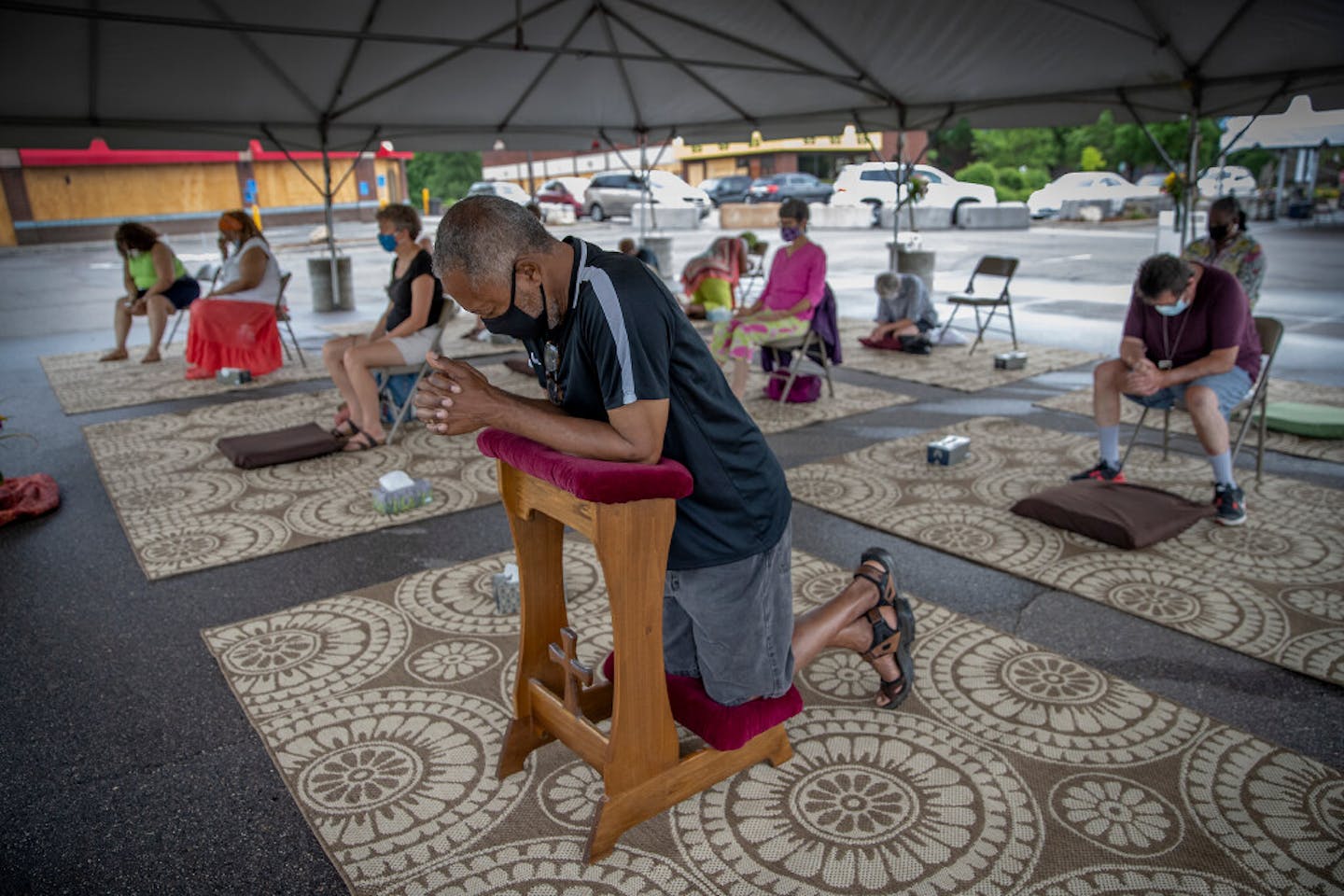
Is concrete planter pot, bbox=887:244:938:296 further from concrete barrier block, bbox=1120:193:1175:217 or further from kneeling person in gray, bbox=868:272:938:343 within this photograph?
concrete barrier block, bbox=1120:193:1175:217

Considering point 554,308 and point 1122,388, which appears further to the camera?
Result: point 1122,388

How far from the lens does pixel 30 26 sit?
6.60m

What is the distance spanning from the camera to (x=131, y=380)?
7910mm

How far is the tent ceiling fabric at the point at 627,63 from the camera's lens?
6.65 metres

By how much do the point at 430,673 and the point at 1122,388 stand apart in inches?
139

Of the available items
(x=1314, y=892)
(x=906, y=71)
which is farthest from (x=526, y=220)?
(x=906, y=71)

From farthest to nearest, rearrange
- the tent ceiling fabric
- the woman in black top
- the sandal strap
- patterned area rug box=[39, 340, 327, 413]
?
patterned area rug box=[39, 340, 327, 413]
the tent ceiling fabric
the woman in black top
the sandal strap

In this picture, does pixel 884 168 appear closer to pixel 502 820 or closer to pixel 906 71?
pixel 906 71

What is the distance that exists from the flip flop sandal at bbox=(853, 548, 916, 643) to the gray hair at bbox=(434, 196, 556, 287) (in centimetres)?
142

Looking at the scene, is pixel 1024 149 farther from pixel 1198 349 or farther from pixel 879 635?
pixel 879 635

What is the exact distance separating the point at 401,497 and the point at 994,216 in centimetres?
2278

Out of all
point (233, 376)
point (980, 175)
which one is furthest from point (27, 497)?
point (980, 175)

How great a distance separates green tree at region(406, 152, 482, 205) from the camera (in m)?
40.7

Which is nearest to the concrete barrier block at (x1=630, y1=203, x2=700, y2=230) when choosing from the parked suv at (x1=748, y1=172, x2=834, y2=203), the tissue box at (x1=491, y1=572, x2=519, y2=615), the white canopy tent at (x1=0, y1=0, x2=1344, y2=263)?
the parked suv at (x1=748, y1=172, x2=834, y2=203)
